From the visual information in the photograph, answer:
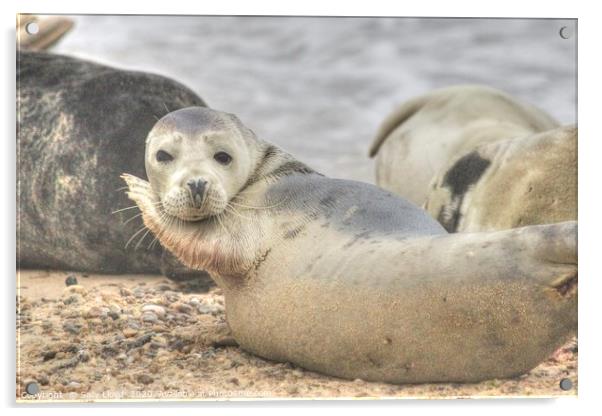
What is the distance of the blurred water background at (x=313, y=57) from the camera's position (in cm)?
378

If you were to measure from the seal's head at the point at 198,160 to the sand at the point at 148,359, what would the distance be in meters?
0.46

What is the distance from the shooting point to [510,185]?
4.23 metres

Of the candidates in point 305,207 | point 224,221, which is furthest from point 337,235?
Answer: point 224,221

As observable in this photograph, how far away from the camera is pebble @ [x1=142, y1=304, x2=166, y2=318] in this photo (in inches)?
142

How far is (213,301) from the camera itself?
3766mm

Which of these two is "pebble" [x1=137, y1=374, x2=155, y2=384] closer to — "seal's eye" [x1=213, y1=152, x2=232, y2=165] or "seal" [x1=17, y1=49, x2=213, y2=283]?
"seal" [x1=17, y1=49, x2=213, y2=283]

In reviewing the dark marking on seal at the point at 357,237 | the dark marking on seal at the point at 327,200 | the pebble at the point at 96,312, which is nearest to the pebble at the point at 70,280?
the pebble at the point at 96,312

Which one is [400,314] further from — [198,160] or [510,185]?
[510,185]

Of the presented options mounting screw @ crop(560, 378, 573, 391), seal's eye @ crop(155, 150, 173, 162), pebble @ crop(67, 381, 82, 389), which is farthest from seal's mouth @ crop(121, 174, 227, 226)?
mounting screw @ crop(560, 378, 573, 391)

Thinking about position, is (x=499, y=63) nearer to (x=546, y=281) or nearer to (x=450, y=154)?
(x=450, y=154)

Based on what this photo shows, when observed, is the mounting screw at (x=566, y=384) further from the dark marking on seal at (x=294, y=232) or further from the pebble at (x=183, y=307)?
the pebble at (x=183, y=307)

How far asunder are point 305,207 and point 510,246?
2.38 feet

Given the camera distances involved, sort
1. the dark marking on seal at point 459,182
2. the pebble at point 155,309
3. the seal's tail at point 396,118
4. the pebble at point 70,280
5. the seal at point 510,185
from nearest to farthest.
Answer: the pebble at point 155,309 → the pebble at point 70,280 → the seal at point 510,185 → the dark marking on seal at point 459,182 → the seal's tail at point 396,118

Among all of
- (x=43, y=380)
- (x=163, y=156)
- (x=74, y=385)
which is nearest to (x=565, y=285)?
(x=163, y=156)
